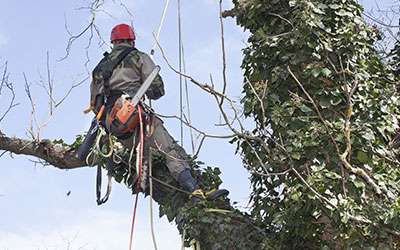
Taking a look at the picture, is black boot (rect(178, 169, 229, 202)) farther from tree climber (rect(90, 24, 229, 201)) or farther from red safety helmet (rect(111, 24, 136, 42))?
red safety helmet (rect(111, 24, 136, 42))

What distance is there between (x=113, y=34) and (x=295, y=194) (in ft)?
8.49

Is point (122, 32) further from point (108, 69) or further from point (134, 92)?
point (134, 92)

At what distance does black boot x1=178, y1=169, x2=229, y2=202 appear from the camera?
490cm

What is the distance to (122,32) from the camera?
5.55m

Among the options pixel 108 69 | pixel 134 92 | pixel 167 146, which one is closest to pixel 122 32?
pixel 108 69

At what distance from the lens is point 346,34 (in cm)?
452

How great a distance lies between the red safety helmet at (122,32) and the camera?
5551 millimetres

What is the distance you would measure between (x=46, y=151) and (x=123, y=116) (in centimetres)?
147

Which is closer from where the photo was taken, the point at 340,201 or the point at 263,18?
the point at 340,201

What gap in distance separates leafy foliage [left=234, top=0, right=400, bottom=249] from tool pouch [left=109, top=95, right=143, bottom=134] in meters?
1.00

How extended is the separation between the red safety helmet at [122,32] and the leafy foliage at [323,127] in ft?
4.35

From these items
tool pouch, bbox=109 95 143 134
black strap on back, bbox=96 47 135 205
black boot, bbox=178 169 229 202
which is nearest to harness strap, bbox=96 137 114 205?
black strap on back, bbox=96 47 135 205

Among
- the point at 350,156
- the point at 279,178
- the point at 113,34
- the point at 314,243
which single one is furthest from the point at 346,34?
the point at 113,34

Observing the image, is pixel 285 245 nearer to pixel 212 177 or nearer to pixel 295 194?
pixel 295 194
